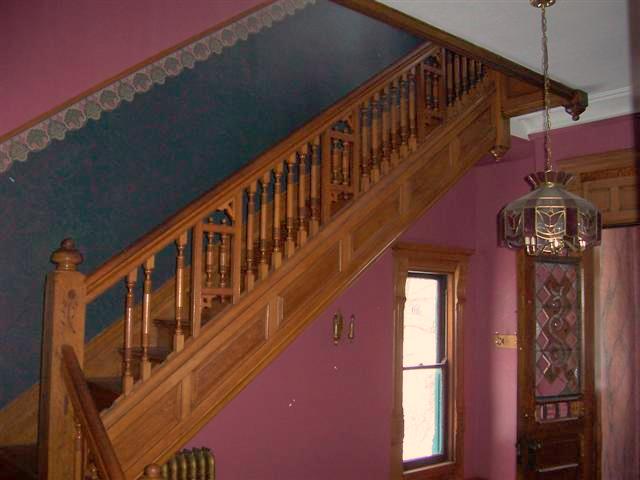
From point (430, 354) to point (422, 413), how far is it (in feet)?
1.78

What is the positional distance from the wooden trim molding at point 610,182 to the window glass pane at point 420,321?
Answer: 163 cm

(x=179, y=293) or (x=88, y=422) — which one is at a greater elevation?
(x=179, y=293)

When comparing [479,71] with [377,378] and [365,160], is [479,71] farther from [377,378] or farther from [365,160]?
[377,378]

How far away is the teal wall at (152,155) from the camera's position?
3.62 metres

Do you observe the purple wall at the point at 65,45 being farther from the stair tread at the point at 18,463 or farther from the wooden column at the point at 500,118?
the wooden column at the point at 500,118

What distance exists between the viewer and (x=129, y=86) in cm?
412

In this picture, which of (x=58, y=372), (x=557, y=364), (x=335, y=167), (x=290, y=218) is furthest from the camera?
(x=557, y=364)

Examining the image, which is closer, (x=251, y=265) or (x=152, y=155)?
(x=251, y=265)

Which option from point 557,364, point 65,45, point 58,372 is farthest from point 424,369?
point 65,45

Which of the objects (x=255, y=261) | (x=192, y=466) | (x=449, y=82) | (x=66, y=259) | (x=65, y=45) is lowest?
(x=192, y=466)

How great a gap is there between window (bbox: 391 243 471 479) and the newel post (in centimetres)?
306

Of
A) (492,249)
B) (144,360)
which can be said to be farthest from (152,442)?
(492,249)

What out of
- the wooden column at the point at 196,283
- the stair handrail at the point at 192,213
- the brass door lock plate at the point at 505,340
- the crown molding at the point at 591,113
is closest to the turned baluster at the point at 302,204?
the stair handrail at the point at 192,213

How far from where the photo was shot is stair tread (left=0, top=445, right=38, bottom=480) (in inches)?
115
